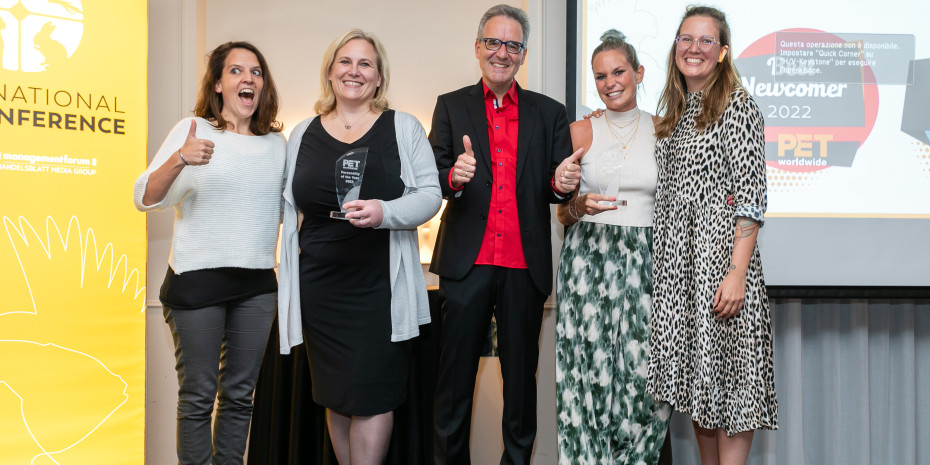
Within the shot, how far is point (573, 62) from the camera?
279cm

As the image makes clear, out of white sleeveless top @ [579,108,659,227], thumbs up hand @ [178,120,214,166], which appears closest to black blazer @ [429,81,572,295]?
white sleeveless top @ [579,108,659,227]

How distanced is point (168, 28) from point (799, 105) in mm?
3005

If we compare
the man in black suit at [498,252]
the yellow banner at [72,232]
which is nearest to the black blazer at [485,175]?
the man in black suit at [498,252]

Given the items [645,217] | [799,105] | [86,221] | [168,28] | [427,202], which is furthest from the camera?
[168,28]

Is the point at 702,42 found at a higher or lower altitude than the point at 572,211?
higher

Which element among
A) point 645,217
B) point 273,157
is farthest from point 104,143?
point 645,217

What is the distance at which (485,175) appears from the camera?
2162 mm

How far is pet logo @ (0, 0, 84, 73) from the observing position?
224 centimetres

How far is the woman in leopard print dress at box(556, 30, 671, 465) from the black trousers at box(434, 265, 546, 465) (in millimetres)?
142

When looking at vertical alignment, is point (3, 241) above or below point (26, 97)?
below

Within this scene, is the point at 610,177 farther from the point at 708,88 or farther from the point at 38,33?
the point at 38,33

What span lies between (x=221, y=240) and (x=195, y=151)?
0.30 meters

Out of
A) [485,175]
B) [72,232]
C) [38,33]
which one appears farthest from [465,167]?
[38,33]

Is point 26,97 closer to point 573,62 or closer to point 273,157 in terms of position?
point 273,157
